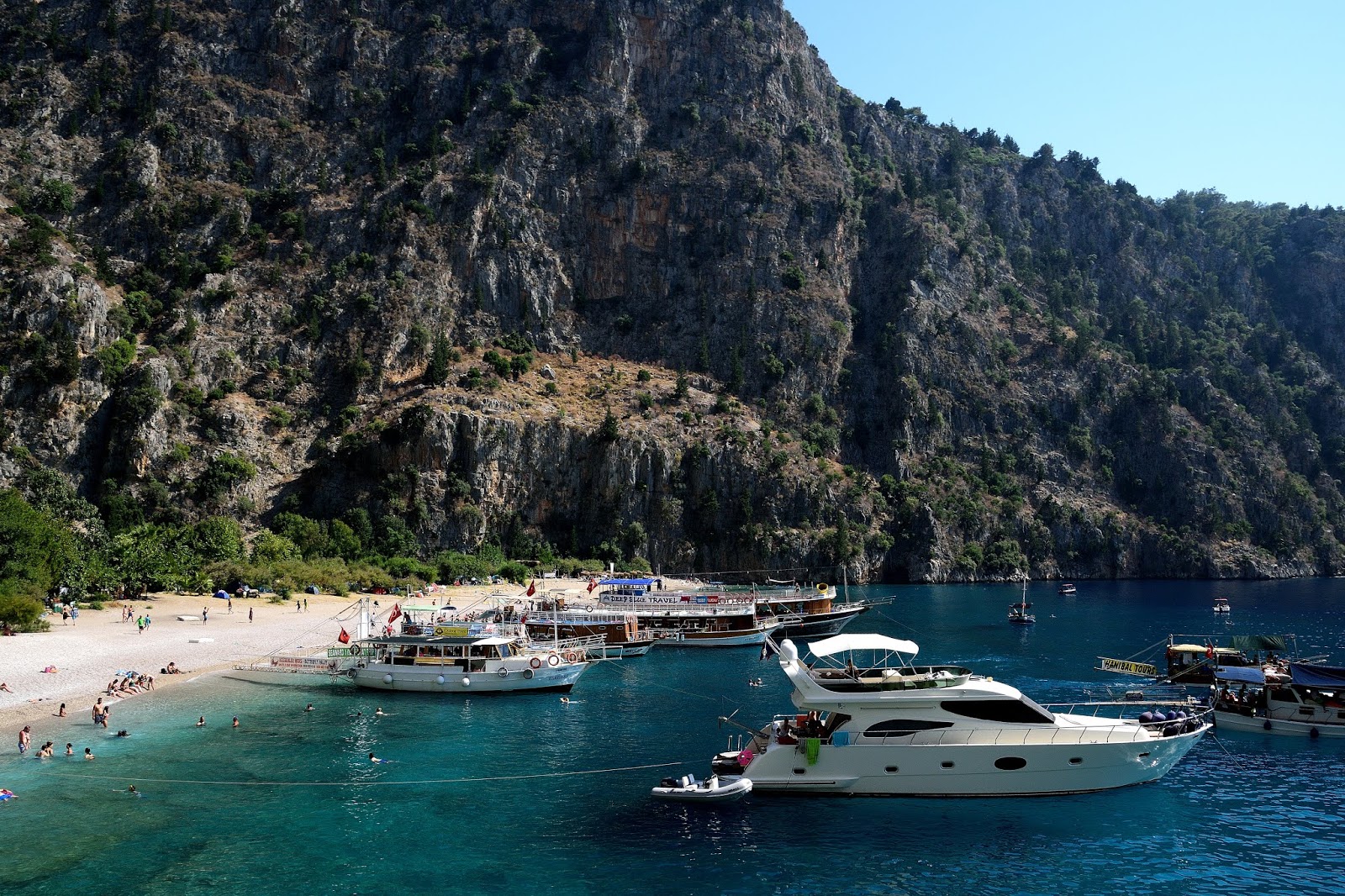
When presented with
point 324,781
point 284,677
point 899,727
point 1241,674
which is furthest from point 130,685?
point 1241,674

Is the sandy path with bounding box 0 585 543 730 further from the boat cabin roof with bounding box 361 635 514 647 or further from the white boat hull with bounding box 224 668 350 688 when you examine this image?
the boat cabin roof with bounding box 361 635 514 647

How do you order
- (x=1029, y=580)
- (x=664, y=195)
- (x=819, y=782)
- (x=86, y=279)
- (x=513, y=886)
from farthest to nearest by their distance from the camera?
(x=664, y=195) < (x=1029, y=580) < (x=86, y=279) < (x=819, y=782) < (x=513, y=886)

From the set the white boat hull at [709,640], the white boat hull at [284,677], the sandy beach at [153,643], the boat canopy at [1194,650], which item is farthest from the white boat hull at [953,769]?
the white boat hull at [709,640]

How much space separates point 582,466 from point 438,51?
95433 millimetres

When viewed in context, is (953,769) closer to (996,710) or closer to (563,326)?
Answer: (996,710)

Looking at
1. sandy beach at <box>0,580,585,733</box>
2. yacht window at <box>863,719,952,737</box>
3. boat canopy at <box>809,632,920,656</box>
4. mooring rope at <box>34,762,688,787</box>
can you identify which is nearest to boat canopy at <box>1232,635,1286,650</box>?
boat canopy at <box>809,632,920,656</box>

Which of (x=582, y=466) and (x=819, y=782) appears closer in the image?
(x=819, y=782)

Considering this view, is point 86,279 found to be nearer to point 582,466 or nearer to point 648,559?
point 582,466

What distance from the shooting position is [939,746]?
34406 mm

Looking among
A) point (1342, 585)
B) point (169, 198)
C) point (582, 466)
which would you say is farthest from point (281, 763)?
point (1342, 585)

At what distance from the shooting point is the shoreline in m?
47.9

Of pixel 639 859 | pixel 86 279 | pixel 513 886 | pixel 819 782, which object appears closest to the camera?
pixel 513 886

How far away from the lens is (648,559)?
14025 cm

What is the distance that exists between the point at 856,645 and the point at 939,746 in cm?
520
